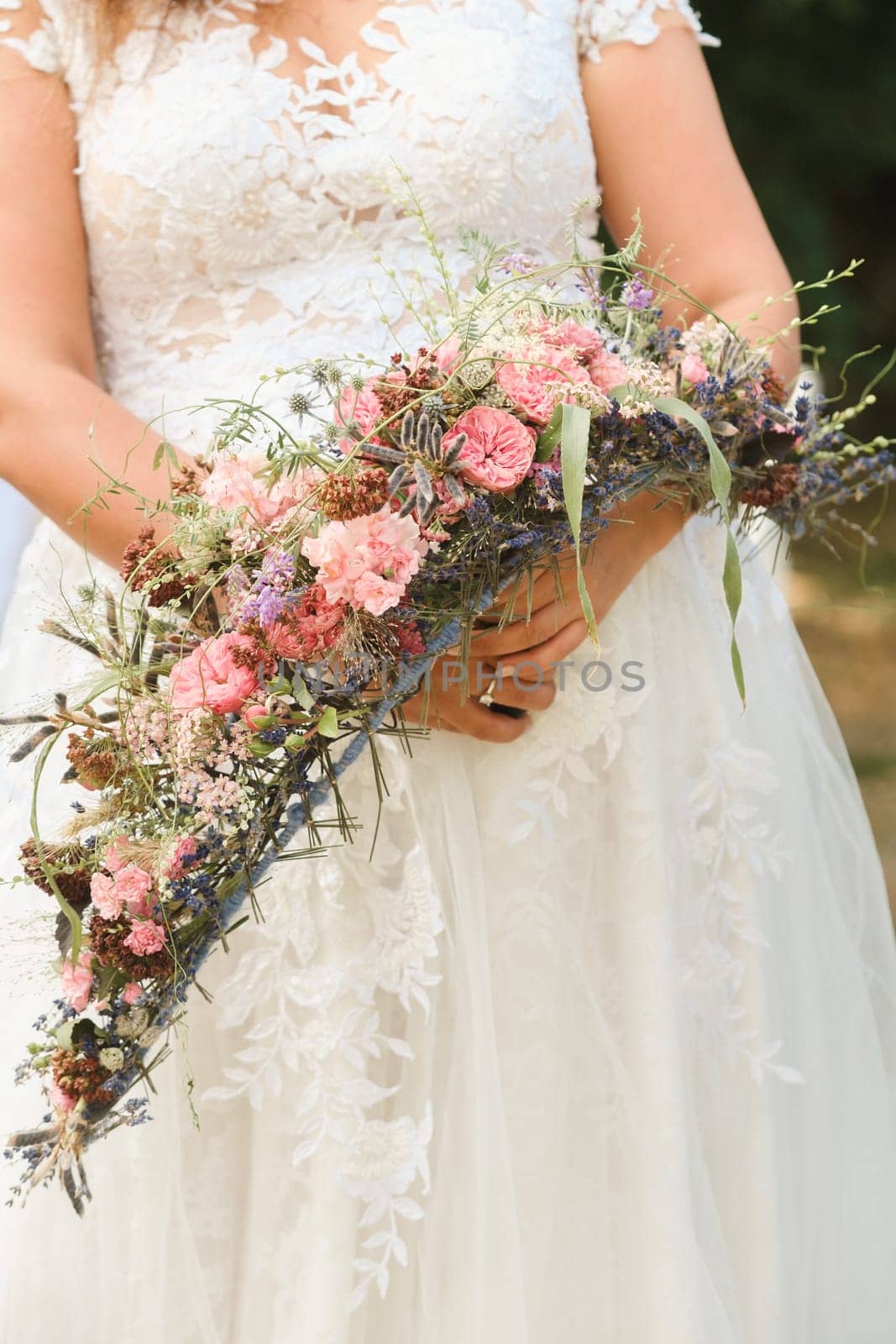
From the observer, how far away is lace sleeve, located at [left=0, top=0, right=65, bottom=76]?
1427 millimetres

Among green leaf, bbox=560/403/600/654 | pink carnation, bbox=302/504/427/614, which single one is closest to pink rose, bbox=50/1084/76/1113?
pink carnation, bbox=302/504/427/614

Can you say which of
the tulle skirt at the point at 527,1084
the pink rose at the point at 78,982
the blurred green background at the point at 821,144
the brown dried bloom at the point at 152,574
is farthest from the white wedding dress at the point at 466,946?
the blurred green background at the point at 821,144

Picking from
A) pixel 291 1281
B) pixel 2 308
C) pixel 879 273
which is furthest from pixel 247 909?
pixel 879 273

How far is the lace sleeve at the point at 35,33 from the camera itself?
143cm

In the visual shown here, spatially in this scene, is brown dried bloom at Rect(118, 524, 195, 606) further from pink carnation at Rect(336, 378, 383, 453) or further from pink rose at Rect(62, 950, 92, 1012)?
pink rose at Rect(62, 950, 92, 1012)

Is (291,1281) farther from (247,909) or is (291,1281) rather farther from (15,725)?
(15,725)

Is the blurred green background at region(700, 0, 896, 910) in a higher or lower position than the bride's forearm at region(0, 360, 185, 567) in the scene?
higher

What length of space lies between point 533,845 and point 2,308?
2.63 ft

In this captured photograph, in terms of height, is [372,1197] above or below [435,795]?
below

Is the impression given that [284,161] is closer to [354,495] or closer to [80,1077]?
[354,495]

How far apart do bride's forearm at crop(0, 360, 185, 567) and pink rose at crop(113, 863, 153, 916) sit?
0.38m

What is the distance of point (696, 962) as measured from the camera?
1.42 meters

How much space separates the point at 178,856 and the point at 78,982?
147 mm

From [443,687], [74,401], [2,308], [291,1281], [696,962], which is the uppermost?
[2,308]
